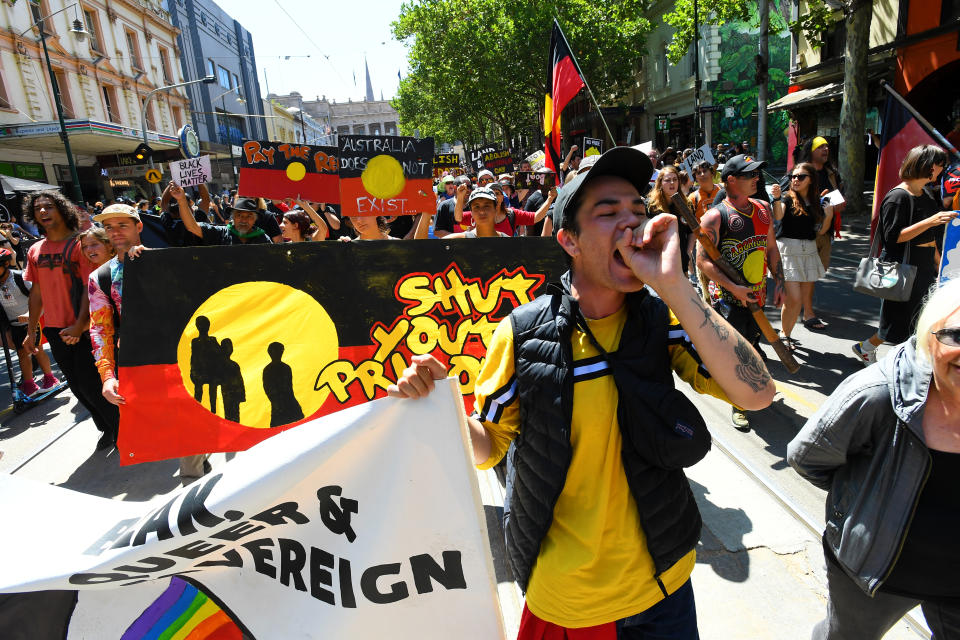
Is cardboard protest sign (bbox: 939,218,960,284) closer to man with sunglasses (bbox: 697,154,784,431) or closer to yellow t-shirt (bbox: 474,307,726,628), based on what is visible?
man with sunglasses (bbox: 697,154,784,431)

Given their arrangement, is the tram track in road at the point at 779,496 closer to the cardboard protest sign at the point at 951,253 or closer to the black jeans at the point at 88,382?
the cardboard protest sign at the point at 951,253

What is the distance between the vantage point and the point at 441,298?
326 cm

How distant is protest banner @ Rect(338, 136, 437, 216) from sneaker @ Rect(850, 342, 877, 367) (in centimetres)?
424

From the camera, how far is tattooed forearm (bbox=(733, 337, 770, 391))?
1464mm

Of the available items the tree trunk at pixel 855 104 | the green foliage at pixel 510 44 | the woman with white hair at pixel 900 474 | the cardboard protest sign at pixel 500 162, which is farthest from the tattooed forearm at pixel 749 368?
the green foliage at pixel 510 44

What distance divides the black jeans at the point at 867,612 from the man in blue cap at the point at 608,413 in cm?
61

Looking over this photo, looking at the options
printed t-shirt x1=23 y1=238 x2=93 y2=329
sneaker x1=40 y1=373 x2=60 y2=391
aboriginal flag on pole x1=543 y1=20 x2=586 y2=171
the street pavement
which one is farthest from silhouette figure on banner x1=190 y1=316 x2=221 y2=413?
sneaker x1=40 y1=373 x2=60 y2=391

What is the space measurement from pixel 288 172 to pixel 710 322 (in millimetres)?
5771

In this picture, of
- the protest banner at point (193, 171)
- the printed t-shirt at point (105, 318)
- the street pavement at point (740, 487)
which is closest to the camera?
the street pavement at point (740, 487)

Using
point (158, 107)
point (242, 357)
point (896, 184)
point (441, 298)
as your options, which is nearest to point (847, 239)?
point (896, 184)

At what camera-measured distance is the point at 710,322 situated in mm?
1426

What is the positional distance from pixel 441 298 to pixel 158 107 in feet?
144

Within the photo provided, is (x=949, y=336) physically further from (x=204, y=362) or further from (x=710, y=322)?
(x=204, y=362)

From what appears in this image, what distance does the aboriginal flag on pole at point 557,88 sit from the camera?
5352 millimetres
